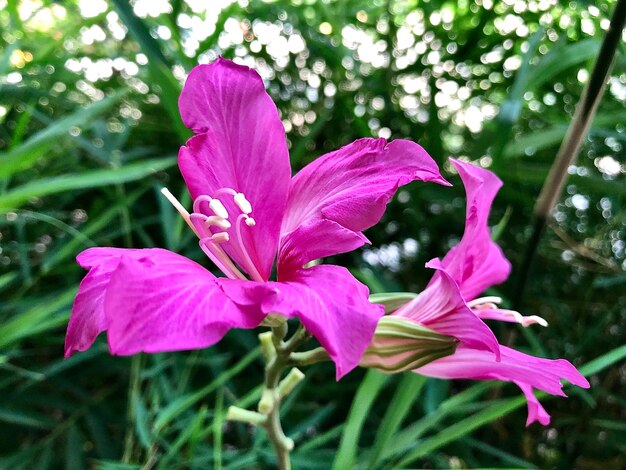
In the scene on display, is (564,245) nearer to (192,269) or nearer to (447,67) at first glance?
(447,67)

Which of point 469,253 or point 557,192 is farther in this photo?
point 557,192

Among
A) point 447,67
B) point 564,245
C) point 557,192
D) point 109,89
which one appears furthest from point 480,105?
point 109,89

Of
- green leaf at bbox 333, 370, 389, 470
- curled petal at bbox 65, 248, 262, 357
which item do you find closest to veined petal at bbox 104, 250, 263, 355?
curled petal at bbox 65, 248, 262, 357

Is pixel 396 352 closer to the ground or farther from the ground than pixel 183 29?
closer to the ground

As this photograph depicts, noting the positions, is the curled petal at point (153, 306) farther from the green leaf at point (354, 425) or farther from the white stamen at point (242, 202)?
the green leaf at point (354, 425)

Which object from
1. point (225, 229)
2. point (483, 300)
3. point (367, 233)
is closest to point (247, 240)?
point (225, 229)

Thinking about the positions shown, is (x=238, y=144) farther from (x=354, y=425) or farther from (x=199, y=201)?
(x=354, y=425)

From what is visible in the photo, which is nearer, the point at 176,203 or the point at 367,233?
the point at 176,203

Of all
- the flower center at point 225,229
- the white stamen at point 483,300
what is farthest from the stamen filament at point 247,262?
the white stamen at point 483,300
